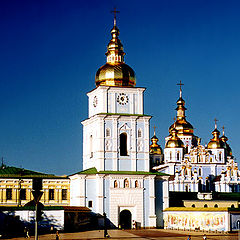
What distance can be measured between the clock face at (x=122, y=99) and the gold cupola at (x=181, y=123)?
42603mm

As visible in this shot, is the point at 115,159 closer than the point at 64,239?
No

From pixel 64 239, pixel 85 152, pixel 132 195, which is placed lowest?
pixel 64 239

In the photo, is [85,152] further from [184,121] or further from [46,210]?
[184,121]

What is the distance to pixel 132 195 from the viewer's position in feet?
171

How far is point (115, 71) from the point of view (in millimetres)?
54688

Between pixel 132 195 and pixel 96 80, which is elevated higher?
pixel 96 80

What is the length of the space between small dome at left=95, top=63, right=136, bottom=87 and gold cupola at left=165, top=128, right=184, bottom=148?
3701 cm

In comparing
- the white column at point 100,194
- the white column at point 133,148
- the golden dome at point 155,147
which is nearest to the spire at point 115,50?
the white column at point 133,148

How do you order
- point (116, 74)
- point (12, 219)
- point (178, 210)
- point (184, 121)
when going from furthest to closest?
point (184, 121) < point (116, 74) < point (178, 210) < point (12, 219)

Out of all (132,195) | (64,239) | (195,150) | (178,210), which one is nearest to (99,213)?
(132,195)

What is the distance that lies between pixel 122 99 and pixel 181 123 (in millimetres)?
43127

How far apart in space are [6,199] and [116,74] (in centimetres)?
1410

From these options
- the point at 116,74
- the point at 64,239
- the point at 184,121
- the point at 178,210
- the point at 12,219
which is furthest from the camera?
the point at 184,121

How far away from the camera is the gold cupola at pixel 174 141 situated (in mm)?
91250
